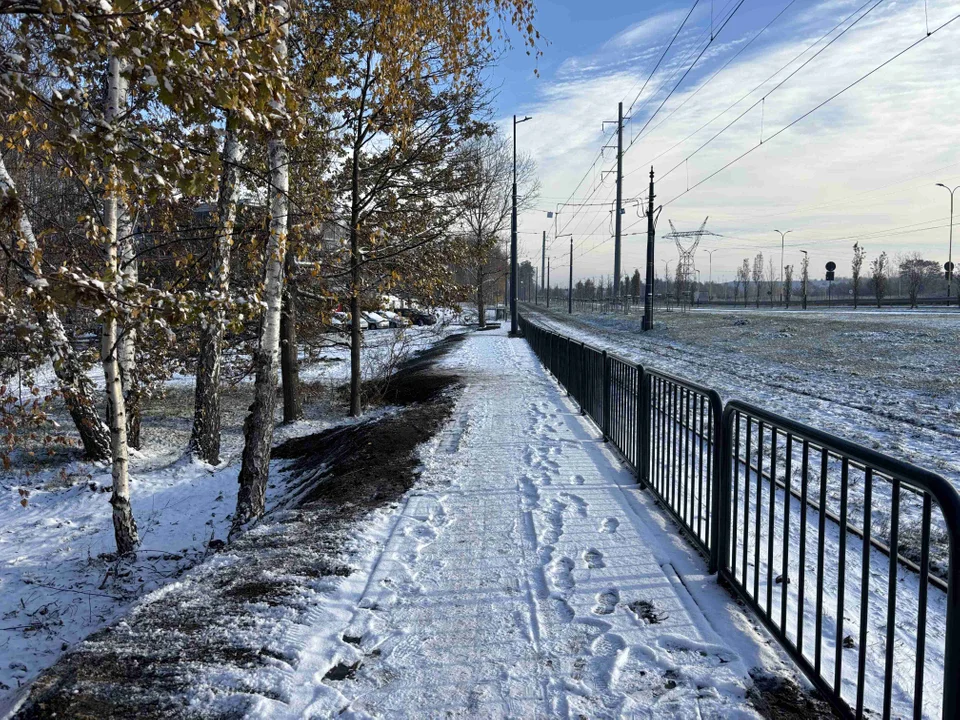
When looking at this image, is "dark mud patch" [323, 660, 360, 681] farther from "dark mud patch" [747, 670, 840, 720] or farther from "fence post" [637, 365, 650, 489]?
"fence post" [637, 365, 650, 489]

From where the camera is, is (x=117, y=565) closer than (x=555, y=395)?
Yes

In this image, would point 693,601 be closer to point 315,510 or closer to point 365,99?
point 315,510

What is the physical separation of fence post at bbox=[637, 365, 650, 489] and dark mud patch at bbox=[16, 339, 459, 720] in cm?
220

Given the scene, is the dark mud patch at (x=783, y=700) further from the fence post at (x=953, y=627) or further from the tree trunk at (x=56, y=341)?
the tree trunk at (x=56, y=341)

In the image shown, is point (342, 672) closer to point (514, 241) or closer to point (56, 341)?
point (56, 341)

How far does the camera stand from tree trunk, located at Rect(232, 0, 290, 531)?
6309 mm

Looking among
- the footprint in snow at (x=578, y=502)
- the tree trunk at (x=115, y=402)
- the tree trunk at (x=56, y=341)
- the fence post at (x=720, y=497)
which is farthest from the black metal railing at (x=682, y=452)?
the tree trunk at (x=115, y=402)

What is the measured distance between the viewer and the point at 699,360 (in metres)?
18.4

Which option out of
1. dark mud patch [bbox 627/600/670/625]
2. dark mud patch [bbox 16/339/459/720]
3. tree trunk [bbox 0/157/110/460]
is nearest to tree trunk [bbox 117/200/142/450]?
tree trunk [bbox 0/157/110/460]

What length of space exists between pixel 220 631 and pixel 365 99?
9.07 m

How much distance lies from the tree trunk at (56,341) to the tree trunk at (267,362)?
4.92ft

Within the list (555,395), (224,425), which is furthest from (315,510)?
(224,425)

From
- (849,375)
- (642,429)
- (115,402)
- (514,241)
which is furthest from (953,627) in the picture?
(514,241)

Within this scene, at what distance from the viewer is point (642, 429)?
20.4 feet
